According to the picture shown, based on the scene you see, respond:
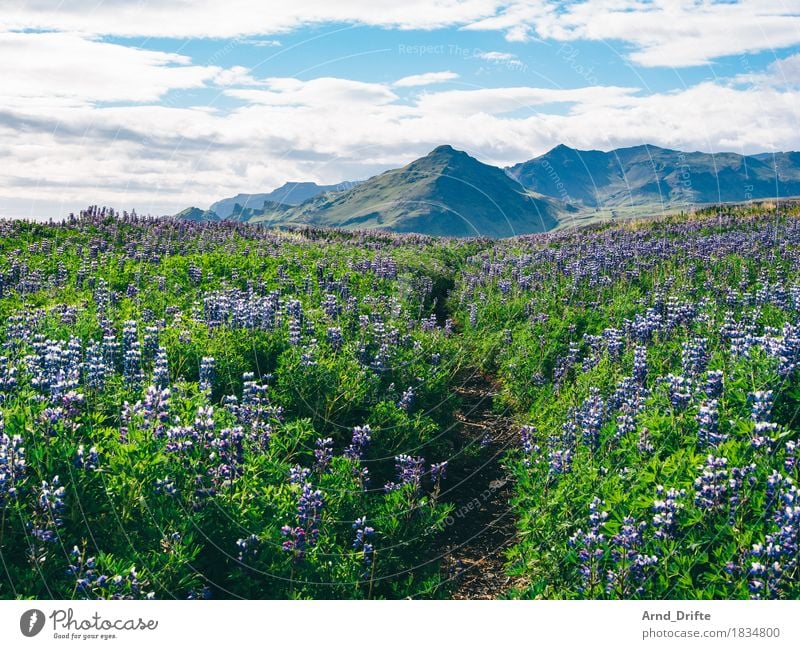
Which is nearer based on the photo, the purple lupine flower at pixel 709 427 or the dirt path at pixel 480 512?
the purple lupine flower at pixel 709 427

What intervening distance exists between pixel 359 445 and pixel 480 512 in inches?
70.8

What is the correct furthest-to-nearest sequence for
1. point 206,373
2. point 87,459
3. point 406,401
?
1. point 406,401
2. point 206,373
3. point 87,459

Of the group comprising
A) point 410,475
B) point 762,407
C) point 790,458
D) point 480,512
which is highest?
point 762,407

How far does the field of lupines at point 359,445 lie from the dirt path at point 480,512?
150 mm

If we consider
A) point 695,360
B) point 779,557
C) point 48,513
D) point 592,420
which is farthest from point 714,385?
point 48,513

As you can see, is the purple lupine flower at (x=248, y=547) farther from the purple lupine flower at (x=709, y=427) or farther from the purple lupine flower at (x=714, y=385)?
the purple lupine flower at (x=714, y=385)

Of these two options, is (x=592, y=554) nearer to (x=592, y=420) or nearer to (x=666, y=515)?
(x=666, y=515)

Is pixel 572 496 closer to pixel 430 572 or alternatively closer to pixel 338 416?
pixel 430 572

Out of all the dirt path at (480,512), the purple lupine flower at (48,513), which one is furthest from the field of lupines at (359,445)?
the dirt path at (480,512)

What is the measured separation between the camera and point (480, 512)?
7.24 metres

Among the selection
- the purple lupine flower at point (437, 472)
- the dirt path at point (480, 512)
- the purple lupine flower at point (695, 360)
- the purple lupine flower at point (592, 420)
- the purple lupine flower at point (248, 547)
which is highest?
the purple lupine flower at point (695, 360)

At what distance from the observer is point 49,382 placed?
5645 mm

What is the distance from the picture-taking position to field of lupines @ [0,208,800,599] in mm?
4211

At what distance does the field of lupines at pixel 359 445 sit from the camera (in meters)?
4.21
